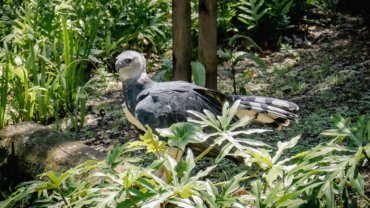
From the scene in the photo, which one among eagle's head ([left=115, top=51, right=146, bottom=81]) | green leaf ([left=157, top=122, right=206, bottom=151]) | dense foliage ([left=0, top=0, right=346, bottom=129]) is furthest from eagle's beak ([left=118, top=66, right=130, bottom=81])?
green leaf ([left=157, top=122, right=206, bottom=151])

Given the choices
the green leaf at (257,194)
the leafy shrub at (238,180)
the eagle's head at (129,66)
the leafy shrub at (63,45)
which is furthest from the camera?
the leafy shrub at (63,45)

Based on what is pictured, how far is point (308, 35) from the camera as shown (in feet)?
23.8

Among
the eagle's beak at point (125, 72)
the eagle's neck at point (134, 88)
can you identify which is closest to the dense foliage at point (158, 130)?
the eagle's neck at point (134, 88)

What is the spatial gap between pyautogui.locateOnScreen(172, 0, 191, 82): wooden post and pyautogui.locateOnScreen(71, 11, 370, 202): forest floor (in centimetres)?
73

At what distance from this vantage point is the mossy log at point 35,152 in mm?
4234

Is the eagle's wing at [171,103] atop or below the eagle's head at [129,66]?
below

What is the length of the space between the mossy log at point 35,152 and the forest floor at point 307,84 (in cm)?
59

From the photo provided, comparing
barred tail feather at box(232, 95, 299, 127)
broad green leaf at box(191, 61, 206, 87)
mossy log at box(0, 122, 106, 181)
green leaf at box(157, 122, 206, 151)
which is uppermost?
green leaf at box(157, 122, 206, 151)

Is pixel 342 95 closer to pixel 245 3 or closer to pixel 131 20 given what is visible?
pixel 245 3

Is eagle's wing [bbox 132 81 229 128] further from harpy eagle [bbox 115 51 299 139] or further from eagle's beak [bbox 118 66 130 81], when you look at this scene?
eagle's beak [bbox 118 66 130 81]

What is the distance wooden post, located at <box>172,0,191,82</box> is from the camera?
15.5 feet

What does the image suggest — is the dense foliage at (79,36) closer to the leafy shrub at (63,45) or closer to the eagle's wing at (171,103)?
the leafy shrub at (63,45)

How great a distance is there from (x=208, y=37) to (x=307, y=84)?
4.40 ft

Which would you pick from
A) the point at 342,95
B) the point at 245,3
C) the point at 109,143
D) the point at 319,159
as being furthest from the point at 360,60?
the point at 319,159
